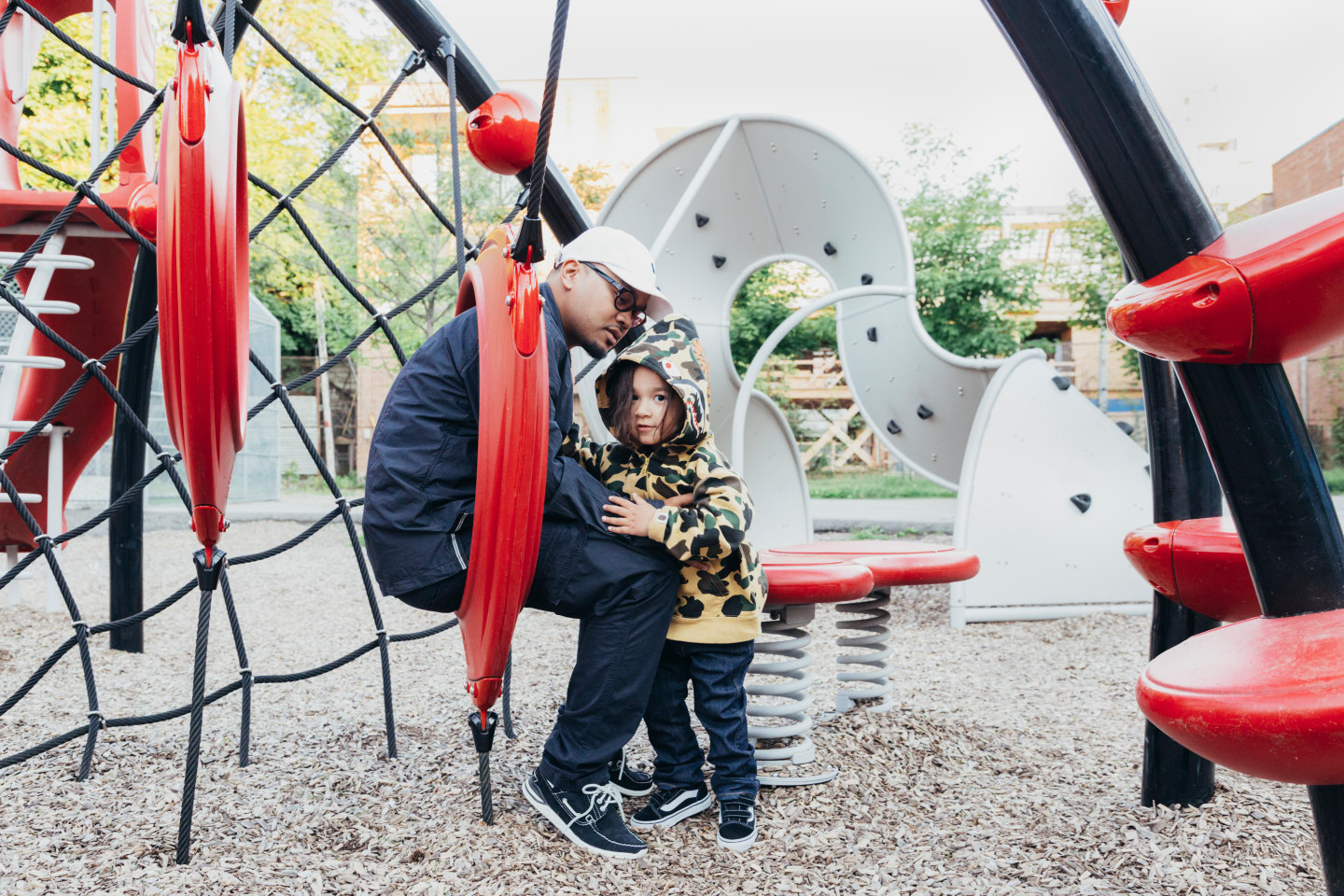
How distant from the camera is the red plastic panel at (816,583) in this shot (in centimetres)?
209

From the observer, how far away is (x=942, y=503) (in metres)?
11.7

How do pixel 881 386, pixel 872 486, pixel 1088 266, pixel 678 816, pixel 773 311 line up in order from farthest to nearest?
pixel 773 311, pixel 1088 266, pixel 872 486, pixel 881 386, pixel 678 816

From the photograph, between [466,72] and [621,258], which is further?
[466,72]

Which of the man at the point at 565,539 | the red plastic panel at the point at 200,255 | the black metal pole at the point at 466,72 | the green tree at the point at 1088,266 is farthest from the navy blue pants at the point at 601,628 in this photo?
the green tree at the point at 1088,266

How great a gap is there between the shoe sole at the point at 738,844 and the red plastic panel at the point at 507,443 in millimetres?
653

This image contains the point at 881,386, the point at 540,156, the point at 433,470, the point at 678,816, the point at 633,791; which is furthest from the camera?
the point at 881,386

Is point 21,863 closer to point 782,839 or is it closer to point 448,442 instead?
point 448,442

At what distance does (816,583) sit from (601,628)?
1.85ft

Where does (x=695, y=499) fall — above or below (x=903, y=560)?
above

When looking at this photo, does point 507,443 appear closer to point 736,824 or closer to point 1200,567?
point 736,824

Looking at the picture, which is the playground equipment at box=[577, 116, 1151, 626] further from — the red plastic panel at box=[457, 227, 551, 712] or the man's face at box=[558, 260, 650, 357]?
the red plastic panel at box=[457, 227, 551, 712]

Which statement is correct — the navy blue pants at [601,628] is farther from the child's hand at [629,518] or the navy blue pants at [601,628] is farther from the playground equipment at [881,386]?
the playground equipment at [881,386]

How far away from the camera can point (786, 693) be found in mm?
2232

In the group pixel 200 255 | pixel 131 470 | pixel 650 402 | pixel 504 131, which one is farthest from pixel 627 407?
pixel 131 470
